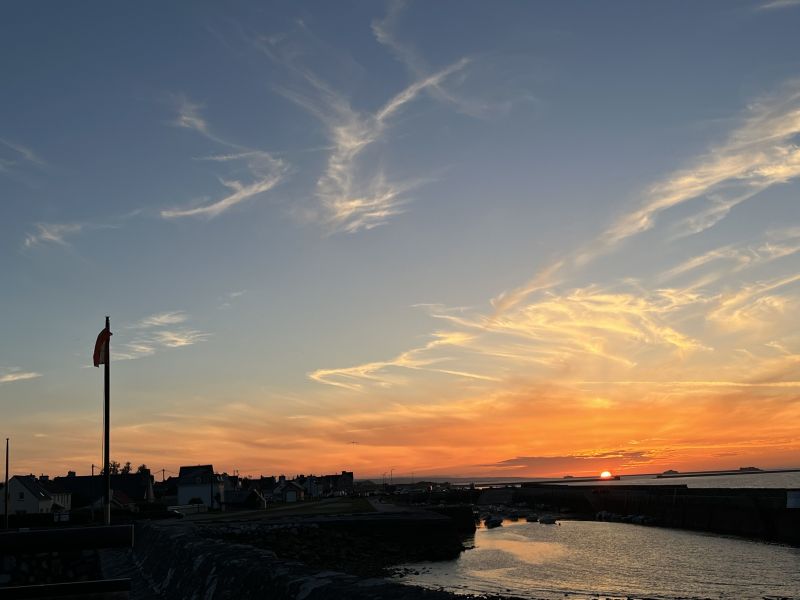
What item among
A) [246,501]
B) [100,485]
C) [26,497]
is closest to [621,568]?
[246,501]

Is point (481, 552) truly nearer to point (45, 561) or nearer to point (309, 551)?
point (309, 551)

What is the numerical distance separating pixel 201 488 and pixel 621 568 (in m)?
85.5

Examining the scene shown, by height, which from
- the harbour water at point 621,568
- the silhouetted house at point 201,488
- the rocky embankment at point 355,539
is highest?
the silhouetted house at point 201,488

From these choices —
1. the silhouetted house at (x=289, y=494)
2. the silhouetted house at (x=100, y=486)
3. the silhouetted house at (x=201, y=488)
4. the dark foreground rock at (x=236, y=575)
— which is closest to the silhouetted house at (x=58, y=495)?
the silhouetted house at (x=100, y=486)

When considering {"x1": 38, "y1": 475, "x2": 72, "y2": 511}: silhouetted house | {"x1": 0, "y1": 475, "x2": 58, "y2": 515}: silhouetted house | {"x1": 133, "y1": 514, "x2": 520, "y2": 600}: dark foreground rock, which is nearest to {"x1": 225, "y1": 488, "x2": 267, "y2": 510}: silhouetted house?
{"x1": 38, "y1": 475, "x2": 72, "y2": 511}: silhouetted house

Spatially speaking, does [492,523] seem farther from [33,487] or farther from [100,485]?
[33,487]

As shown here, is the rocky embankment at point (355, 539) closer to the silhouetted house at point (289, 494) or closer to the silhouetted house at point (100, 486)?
the silhouetted house at point (100, 486)

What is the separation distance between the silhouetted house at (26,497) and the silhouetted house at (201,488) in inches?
980

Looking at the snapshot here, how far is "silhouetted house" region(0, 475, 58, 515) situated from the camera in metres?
98.1

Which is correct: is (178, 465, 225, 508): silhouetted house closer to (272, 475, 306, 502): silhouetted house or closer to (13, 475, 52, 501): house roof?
(13, 475, 52, 501): house roof

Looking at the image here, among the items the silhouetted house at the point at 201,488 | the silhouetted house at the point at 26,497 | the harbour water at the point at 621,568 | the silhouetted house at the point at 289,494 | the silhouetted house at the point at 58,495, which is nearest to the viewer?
the harbour water at the point at 621,568

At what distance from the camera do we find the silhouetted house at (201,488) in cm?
12194

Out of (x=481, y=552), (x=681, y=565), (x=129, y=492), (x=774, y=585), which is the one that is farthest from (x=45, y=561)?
(x=129, y=492)

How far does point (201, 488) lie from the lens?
123m
